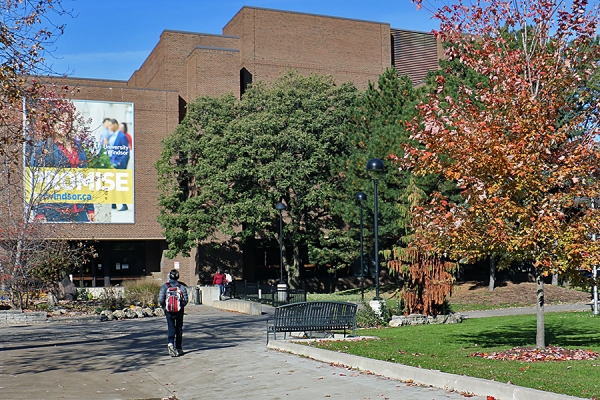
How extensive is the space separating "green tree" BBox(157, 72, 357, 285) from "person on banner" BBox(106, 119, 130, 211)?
4.54 m

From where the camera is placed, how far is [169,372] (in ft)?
41.0

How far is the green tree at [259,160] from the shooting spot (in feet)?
127

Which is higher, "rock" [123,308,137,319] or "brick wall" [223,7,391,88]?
"brick wall" [223,7,391,88]

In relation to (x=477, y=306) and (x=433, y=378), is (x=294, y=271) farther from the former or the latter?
(x=433, y=378)

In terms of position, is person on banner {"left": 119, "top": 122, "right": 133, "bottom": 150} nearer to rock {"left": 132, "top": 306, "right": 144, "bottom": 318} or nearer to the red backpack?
rock {"left": 132, "top": 306, "right": 144, "bottom": 318}

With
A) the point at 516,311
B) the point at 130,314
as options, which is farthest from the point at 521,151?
the point at 130,314

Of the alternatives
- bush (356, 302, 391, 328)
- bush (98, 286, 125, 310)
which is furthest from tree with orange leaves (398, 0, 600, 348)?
bush (98, 286, 125, 310)

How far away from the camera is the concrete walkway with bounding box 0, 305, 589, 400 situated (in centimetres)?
1003

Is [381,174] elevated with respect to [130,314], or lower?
elevated

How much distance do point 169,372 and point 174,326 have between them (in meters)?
1.98

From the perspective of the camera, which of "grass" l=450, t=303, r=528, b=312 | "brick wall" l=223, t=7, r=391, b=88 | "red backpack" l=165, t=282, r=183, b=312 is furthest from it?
"brick wall" l=223, t=7, r=391, b=88

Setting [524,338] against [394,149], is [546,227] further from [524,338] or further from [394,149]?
[394,149]

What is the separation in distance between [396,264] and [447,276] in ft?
4.82

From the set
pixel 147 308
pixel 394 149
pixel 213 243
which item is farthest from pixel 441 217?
pixel 213 243
